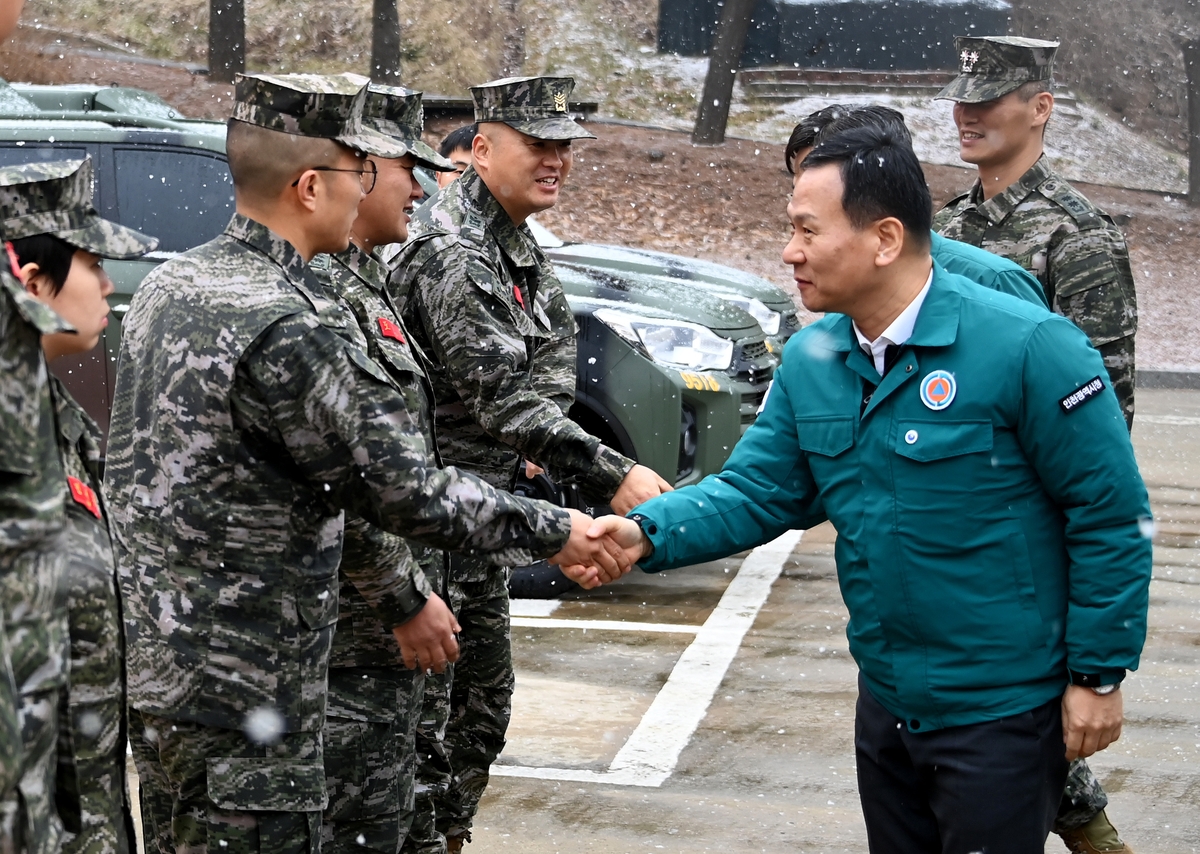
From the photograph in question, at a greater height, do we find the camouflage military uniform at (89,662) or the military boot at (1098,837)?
the camouflage military uniform at (89,662)

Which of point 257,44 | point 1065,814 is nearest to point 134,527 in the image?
point 1065,814

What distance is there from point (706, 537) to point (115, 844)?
1476mm

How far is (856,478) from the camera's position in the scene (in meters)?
3.14

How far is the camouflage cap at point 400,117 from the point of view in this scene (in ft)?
14.2

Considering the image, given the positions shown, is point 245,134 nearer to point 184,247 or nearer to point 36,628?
point 36,628

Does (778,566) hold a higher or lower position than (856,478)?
lower

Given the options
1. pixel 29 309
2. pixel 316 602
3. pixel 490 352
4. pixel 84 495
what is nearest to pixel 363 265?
pixel 490 352

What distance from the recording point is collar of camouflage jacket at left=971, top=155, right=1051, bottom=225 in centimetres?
473

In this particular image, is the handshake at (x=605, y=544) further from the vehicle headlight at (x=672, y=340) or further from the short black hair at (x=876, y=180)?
the vehicle headlight at (x=672, y=340)

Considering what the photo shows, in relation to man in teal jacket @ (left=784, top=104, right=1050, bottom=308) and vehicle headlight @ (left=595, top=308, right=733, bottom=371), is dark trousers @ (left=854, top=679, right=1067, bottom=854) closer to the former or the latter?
man in teal jacket @ (left=784, top=104, right=1050, bottom=308)

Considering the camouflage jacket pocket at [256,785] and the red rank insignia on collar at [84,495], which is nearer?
the red rank insignia on collar at [84,495]

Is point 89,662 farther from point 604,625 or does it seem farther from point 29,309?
point 604,625

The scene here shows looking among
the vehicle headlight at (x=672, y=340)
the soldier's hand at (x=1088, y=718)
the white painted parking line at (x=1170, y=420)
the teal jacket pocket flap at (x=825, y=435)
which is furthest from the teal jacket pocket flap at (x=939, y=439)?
the white painted parking line at (x=1170, y=420)

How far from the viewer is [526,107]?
4.85 m
